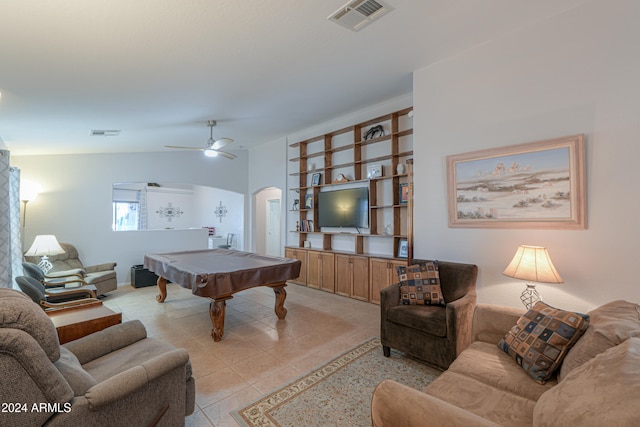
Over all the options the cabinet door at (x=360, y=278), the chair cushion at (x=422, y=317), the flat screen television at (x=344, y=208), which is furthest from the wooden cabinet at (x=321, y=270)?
the chair cushion at (x=422, y=317)

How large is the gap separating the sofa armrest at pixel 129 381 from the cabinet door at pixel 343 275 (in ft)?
11.7

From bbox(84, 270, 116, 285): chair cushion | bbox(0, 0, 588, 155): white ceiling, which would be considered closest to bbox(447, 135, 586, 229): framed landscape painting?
bbox(0, 0, 588, 155): white ceiling

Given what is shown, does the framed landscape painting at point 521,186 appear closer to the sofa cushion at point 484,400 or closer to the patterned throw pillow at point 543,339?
the patterned throw pillow at point 543,339

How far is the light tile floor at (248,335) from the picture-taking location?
7.54ft

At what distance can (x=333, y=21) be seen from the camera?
246cm

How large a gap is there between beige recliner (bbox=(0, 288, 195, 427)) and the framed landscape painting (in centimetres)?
297

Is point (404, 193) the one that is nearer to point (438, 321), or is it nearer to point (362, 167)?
point (362, 167)

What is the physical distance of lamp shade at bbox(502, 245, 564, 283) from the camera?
2.30 meters

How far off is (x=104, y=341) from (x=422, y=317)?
95.4 inches

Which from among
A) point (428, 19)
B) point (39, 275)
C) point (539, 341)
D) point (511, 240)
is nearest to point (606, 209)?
point (511, 240)

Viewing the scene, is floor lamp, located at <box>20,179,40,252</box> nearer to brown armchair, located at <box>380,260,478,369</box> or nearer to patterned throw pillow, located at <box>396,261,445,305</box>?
brown armchair, located at <box>380,260,478,369</box>

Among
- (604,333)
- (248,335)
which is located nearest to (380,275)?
(248,335)

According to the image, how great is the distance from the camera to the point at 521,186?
2.78m

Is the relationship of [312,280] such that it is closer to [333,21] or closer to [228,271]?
[228,271]
